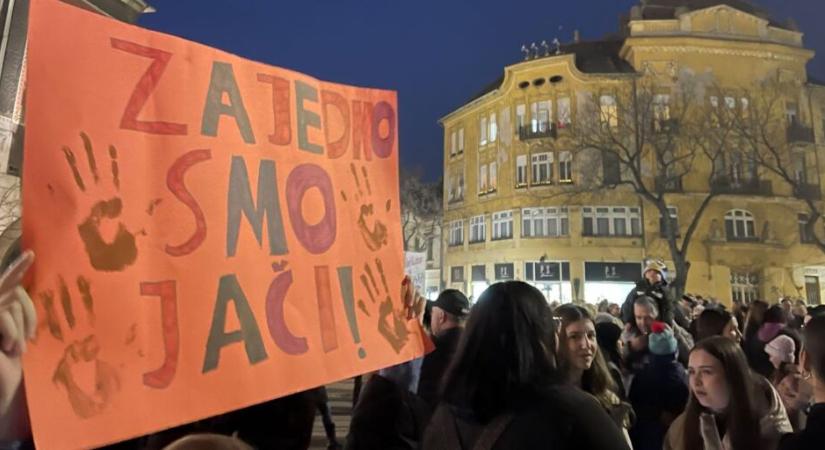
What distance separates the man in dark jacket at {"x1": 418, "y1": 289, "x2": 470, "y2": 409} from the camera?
3.42 m

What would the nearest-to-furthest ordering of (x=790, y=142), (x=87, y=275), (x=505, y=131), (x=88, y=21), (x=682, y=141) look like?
1. (x=87, y=275)
2. (x=88, y=21)
3. (x=682, y=141)
4. (x=790, y=142)
5. (x=505, y=131)

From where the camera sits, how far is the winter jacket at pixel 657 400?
13.4 feet

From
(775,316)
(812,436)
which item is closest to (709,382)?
(812,436)

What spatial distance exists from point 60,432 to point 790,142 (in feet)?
130

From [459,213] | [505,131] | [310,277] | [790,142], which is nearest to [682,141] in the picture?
[790,142]

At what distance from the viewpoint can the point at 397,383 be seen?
3.31m

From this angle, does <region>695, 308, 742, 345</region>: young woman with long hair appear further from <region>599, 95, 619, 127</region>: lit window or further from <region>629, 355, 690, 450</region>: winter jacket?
<region>599, 95, 619, 127</region>: lit window

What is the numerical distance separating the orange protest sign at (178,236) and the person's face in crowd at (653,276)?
5.20 meters

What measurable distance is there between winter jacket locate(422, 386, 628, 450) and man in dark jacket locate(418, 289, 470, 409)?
133cm

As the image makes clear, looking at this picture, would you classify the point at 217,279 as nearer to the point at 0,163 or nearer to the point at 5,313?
the point at 5,313

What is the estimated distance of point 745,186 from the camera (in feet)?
110

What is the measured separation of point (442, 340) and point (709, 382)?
1552 millimetres

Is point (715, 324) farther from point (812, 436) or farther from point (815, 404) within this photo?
point (812, 436)

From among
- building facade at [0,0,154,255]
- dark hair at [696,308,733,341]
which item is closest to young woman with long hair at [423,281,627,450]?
dark hair at [696,308,733,341]
